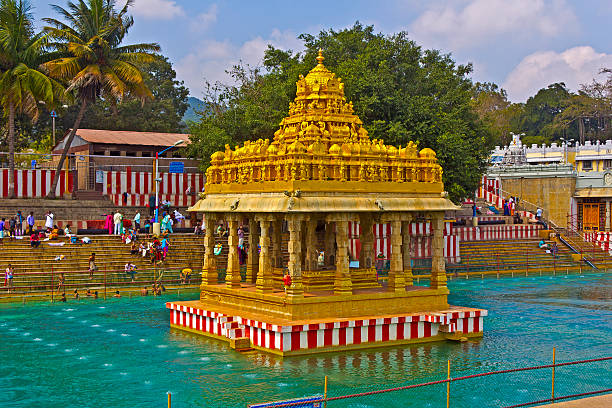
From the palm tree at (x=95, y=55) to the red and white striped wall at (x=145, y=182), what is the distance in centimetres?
325

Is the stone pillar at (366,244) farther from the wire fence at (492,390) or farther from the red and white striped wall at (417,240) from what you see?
the red and white striped wall at (417,240)

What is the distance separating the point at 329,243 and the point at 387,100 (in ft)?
61.8

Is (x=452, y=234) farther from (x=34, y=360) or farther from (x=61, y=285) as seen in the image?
(x=34, y=360)

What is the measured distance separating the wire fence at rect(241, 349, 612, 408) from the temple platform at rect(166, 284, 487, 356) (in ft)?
9.88

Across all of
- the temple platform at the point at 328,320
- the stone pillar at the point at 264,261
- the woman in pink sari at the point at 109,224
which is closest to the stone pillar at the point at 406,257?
the temple platform at the point at 328,320

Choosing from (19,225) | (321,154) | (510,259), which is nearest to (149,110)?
(19,225)

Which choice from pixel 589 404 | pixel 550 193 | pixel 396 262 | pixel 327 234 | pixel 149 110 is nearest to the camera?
pixel 589 404

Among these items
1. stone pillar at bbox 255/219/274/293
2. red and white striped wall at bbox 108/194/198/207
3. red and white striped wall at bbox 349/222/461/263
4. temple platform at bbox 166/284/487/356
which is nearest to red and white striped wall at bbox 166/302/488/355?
temple platform at bbox 166/284/487/356

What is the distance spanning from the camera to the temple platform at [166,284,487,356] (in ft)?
61.5

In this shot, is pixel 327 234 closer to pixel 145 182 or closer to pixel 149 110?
pixel 145 182

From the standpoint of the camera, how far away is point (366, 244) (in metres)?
22.8

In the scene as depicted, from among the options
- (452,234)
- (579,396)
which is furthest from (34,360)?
(452,234)

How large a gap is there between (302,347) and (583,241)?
116 feet

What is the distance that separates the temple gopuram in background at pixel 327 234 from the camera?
19.2m
